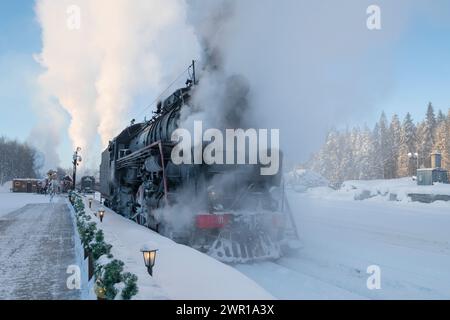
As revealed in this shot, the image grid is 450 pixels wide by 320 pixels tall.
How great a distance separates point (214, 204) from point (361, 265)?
10.4 feet

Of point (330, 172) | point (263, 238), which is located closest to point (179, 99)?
point (263, 238)

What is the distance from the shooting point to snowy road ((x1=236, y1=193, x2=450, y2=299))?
5.57 m

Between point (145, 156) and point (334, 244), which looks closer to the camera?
point (334, 244)

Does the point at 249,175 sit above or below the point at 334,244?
above

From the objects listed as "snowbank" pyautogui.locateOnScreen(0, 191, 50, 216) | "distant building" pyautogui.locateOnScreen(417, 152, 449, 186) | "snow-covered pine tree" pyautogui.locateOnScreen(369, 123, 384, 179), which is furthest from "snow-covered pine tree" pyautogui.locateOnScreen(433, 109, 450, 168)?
"snowbank" pyautogui.locateOnScreen(0, 191, 50, 216)

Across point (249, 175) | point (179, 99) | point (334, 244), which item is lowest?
point (334, 244)

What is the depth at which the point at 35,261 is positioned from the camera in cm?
747

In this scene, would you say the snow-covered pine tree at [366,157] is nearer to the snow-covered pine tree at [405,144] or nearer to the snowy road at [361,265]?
the snow-covered pine tree at [405,144]

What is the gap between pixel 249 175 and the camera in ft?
27.7

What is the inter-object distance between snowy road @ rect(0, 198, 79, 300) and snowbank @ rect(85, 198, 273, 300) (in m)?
1.07

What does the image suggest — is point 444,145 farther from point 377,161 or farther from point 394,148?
point 377,161
